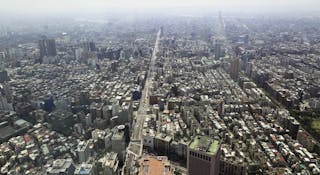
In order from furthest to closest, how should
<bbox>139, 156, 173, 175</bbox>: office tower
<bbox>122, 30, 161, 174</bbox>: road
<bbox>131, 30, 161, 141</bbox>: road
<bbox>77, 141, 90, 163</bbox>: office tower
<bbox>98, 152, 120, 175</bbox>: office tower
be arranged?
<bbox>131, 30, 161, 141</bbox>: road → <bbox>122, 30, 161, 174</bbox>: road → <bbox>77, 141, 90, 163</bbox>: office tower → <bbox>98, 152, 120, 175</bbox>: office tower → <bbox>139, 156, 173, 175</bbox>: office tower

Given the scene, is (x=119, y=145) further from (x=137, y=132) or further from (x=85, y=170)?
(x=137, y=132)

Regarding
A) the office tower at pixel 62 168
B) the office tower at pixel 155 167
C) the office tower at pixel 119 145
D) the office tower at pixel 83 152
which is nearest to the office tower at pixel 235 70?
the office tower at pixel 119 145

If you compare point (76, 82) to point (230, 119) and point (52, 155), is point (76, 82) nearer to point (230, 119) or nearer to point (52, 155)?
point (52, 155)

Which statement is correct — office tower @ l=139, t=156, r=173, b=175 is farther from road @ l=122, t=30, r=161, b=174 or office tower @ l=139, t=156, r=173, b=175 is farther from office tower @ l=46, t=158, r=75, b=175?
office tower @ l=46, t=158, r=75, b=175

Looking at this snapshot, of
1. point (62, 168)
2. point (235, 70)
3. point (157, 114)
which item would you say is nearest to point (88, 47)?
point (235, 70)

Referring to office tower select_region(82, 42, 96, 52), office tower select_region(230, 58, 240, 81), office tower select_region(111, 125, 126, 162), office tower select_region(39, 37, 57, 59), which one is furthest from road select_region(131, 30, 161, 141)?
office tower select_region(39, 37, 57, 59)

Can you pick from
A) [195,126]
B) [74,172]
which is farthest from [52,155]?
[195,126]

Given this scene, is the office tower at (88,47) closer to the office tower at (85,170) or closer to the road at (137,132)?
the road at (137,132)
